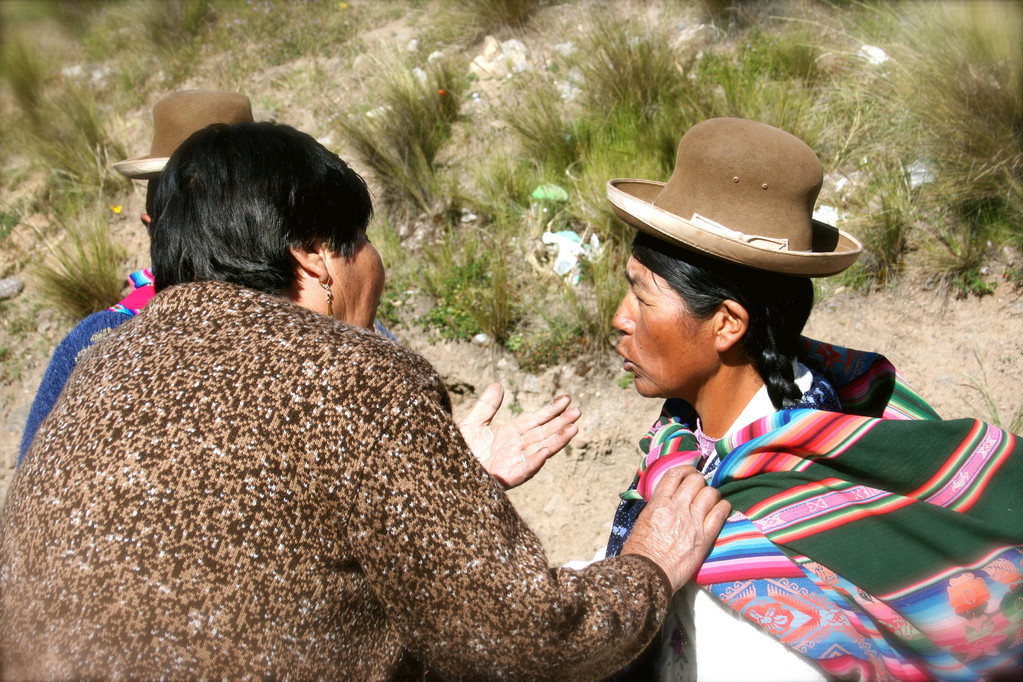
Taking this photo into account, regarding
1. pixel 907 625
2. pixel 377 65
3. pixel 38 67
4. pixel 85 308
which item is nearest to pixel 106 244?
pixel 85 308

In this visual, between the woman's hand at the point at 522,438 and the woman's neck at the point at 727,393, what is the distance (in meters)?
0.44

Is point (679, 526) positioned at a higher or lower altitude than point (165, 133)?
lower

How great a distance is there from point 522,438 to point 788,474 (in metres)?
0.77

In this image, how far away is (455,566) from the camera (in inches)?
57.9

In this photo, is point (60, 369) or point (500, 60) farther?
point (500, 60)

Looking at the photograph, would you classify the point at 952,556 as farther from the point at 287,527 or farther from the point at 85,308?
the point at 85,308

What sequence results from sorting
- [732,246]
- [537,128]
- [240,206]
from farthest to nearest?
[537,128] → [732,246] → [240,206]

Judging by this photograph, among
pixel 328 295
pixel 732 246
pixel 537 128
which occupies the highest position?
pixel 732 246

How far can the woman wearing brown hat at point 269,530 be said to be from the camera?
143 cm

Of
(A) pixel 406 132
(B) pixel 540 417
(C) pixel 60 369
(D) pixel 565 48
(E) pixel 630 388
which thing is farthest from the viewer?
(D) pixel 565 48

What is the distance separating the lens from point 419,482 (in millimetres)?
1454

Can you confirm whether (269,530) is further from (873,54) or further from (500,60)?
(500,60)

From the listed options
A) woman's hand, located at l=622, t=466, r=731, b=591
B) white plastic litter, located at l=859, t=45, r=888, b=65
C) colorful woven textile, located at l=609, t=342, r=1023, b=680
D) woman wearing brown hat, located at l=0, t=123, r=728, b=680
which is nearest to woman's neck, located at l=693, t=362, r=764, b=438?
colorful woven textile, located at l=609, t=342, r=1023, b=680

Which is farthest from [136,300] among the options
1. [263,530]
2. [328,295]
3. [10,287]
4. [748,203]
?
[10,287]
